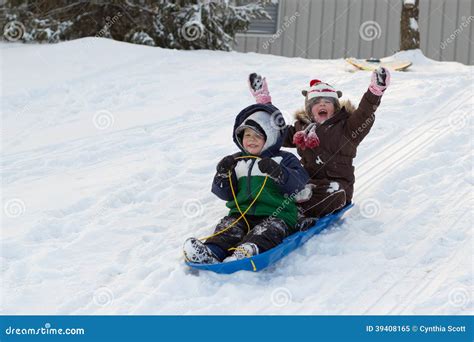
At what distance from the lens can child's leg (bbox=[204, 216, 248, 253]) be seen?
12.7ft

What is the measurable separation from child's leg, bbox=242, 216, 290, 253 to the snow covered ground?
15cm

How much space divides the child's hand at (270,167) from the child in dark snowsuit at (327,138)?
42 centimetres

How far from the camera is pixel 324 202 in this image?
14.6ft

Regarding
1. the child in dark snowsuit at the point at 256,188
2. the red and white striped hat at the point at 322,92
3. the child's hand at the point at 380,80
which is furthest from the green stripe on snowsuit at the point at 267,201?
the red and white striped hat at the point at 322,92

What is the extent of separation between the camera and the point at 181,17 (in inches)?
431

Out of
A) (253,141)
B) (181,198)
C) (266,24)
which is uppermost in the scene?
(253,141)

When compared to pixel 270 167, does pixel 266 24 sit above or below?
below

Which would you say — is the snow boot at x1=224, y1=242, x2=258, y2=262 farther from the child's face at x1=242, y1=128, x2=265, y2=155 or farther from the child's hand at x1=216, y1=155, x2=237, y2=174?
the child's face at x1=242, y1=128, x2=265, y2=155

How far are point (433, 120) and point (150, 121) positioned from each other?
270cm

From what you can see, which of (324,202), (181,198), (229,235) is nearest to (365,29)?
(181,198)

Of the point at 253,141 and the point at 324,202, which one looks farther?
the point at 324,202

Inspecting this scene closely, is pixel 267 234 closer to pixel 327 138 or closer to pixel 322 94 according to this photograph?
pixel 327 138

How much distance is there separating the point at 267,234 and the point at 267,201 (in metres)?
0.29

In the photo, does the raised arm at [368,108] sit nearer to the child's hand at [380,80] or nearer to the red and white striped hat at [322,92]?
the child's hand at [380,80]
